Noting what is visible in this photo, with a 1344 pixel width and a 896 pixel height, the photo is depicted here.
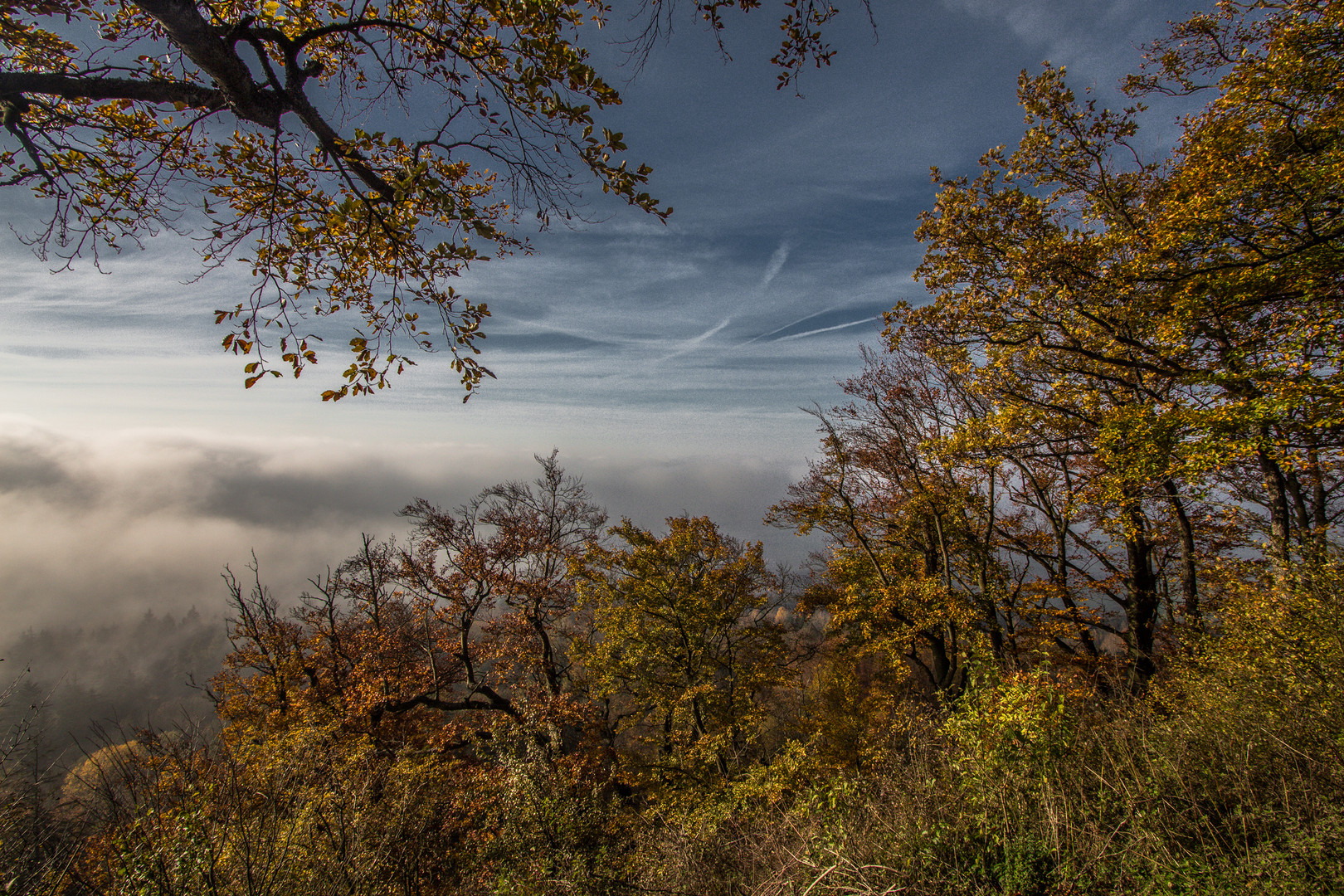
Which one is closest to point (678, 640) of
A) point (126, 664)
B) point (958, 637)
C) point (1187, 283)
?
point (958, 637)

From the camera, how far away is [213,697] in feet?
43.0

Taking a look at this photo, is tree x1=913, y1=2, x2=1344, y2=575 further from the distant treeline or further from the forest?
the distant treeline

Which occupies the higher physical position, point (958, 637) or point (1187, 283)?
point (1187, 283)

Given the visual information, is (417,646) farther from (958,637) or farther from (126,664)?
(126,664)

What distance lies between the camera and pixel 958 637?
12.7 m

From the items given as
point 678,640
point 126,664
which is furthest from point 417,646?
point 126,664

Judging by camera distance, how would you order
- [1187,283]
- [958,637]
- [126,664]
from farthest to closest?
[126,664] < [958,637] < [1187,283]

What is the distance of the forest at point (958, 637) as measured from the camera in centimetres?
407

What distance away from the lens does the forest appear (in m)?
4.07

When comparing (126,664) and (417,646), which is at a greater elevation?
(417,646)

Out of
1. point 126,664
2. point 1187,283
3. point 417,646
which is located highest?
point 1187,283

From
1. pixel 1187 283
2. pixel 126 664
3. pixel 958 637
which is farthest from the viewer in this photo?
pixel 126 664

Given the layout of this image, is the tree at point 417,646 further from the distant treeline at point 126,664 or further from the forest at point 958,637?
the distant treeline at point 126,664

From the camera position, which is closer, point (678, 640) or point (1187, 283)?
point (1187, 283)
